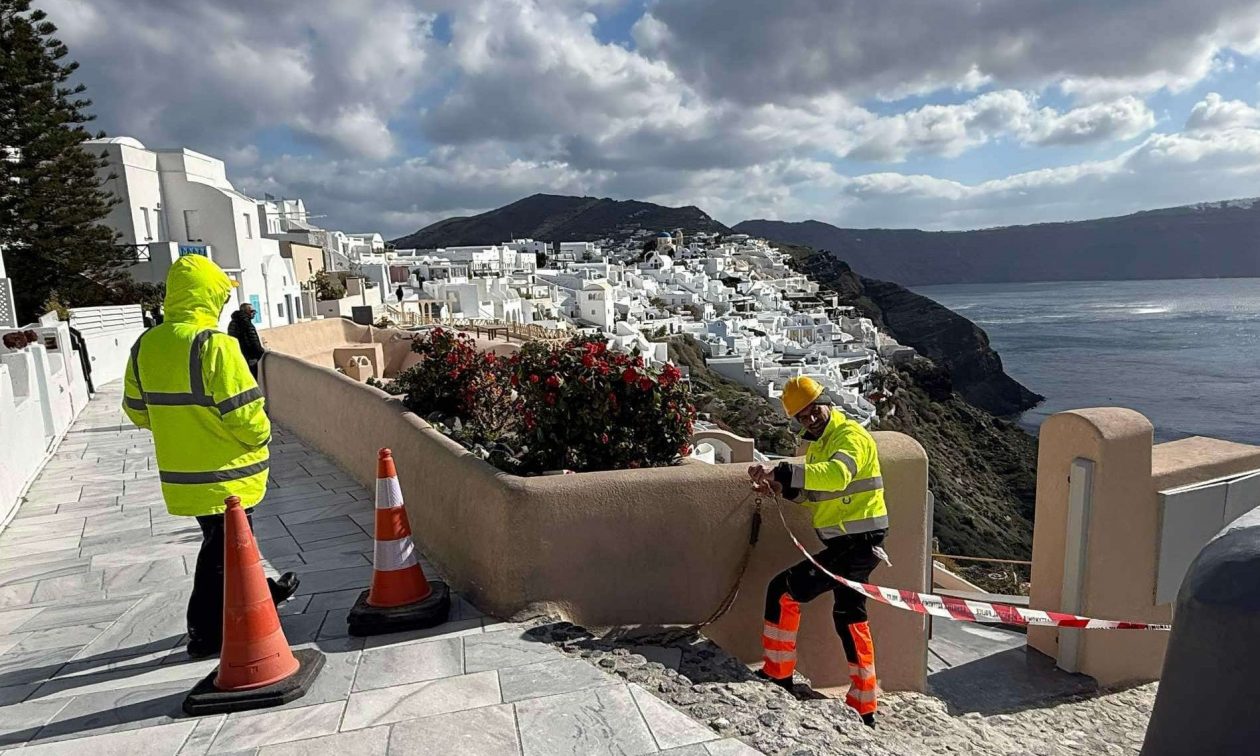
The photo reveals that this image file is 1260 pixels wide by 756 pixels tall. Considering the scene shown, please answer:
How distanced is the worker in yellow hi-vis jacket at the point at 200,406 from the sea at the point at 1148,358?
117 ft

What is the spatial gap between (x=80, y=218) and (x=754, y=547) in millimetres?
28635

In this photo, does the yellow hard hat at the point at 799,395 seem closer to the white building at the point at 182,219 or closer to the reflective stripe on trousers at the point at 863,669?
the reflective stripe on trousers at the point at 863,669

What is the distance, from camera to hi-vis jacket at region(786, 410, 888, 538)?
3.63 meters

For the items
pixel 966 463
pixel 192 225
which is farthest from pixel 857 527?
pixel 966 463

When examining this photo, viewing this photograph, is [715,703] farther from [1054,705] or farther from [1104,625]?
[1054,705]

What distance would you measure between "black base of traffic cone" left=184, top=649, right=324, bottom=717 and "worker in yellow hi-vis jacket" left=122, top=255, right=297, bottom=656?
0.57m

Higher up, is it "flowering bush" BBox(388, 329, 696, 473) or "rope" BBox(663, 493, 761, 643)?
"flowering bush" BBox(388, 329, 696, 473)

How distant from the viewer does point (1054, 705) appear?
5254mm

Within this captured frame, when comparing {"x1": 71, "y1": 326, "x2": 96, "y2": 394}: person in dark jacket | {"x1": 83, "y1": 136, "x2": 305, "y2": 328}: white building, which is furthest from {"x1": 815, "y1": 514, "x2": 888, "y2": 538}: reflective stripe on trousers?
{"x1": 83, "y1": 136, "x2": 305, "y2": 328}: white building

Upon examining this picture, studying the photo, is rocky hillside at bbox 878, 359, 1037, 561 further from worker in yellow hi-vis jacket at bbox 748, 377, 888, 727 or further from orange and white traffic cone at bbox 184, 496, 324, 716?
orange and white traffic cone at bbox 184, 496, 324, 716

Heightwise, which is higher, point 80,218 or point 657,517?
point 80,218

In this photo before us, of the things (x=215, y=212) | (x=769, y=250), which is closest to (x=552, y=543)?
(x=215, y=212)

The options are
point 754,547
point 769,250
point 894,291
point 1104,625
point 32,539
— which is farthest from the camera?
point 769,250

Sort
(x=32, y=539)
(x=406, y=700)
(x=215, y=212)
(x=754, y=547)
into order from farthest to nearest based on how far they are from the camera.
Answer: (x=215, y=212)
(x=32, y=539)
(x=754, y=547)
(x=406, y=700)
